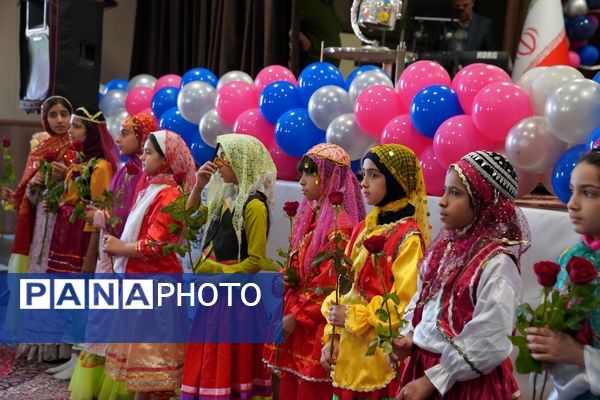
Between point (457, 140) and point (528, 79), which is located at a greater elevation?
point (528, 79)

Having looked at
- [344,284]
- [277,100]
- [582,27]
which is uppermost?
[582,27]

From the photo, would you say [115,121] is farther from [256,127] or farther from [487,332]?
[487,332]

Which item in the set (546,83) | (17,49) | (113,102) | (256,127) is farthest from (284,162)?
(17,49)

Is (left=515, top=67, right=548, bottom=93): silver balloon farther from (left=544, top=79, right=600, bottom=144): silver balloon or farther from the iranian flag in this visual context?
the iranian flag

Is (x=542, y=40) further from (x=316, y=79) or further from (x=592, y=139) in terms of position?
(x=592, y=139)

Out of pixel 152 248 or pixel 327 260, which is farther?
pixel 152 248

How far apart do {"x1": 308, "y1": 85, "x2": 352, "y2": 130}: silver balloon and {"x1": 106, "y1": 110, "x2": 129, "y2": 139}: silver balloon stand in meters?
1.83

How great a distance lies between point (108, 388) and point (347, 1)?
4.40m

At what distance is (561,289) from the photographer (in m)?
1.84

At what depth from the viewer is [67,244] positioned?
442 cm

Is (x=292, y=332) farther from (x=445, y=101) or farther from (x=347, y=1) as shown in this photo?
(x=347, y=1)

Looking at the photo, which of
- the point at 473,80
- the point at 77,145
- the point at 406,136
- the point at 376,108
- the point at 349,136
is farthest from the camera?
the point at 77,145

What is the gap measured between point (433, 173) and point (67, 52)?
3054 millimetres

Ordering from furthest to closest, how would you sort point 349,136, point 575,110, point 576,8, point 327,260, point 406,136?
point 576,8 → point 349,136 → point 406,136 → point 575,110 → point 327,260
